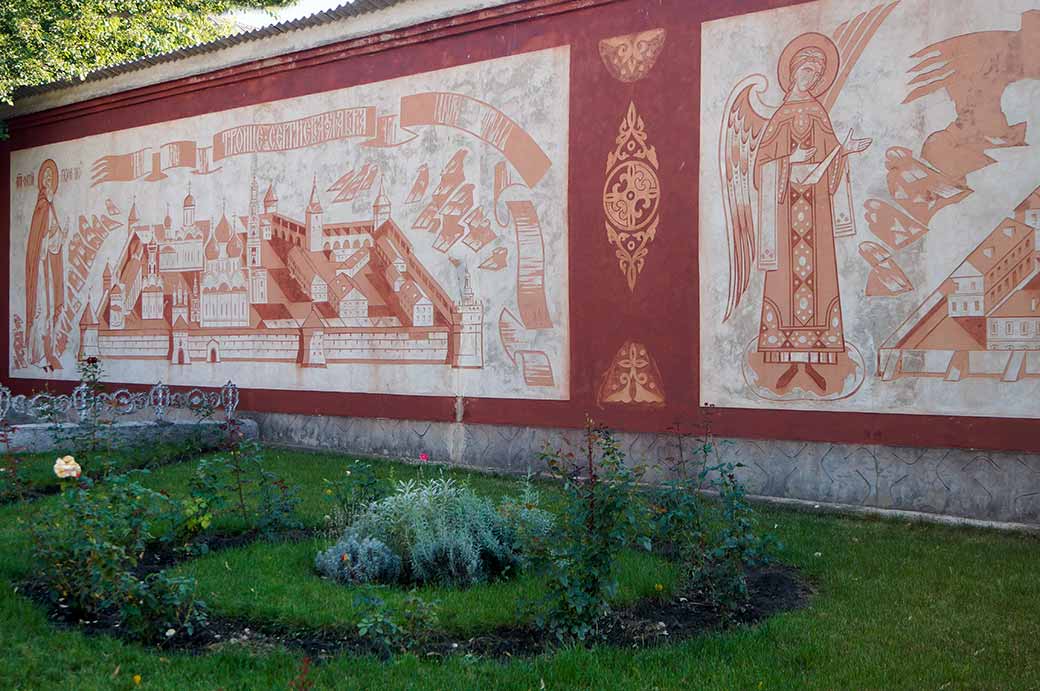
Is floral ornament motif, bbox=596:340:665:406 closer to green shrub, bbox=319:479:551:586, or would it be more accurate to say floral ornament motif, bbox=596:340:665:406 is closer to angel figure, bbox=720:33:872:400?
angel figure, bbox=720:33:872:400

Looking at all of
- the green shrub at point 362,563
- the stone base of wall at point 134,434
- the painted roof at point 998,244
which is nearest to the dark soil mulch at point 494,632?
the green shrub at point 362,563

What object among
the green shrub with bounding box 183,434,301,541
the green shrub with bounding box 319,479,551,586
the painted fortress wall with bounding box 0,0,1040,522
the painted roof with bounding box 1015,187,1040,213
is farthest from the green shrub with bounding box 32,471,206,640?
the painted roof with bounding box 1015,187,1040,213

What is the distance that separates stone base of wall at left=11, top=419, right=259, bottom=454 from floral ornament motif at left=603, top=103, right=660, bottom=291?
14.5 ft

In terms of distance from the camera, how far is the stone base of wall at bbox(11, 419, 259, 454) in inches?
349

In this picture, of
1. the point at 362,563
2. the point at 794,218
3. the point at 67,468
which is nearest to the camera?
the point at 67,468

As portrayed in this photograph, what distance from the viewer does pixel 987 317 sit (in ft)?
21.4

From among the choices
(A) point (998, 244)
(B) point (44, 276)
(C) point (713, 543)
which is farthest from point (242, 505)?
(B) point (44, 276)

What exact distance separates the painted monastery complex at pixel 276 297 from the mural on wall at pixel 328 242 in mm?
23

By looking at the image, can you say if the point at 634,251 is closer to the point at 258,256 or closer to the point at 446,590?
the point at 446,590

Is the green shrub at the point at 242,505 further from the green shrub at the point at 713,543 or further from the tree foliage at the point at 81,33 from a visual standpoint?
the tree foliage at the point at 81,33

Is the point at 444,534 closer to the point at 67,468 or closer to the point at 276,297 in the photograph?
the point at 67,468

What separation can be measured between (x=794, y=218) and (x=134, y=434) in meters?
6.73

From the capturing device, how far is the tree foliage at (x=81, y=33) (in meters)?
13.4

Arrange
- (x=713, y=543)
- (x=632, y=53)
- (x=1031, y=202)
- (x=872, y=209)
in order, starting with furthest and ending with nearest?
(x=632, y=53), (x=872, y=209), (x=1031, y=202), (x=713, y=543)
